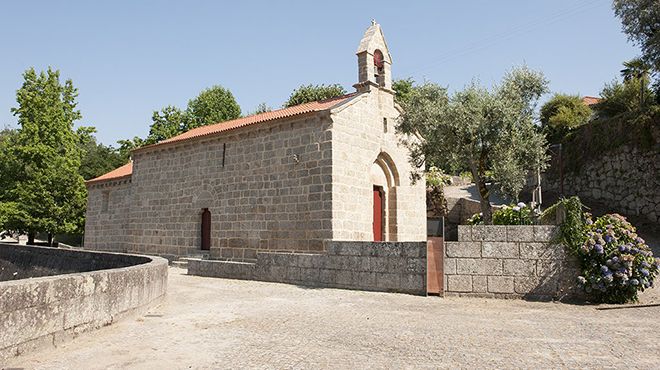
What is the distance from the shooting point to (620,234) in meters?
9.20

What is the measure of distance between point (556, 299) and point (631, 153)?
13.3 m

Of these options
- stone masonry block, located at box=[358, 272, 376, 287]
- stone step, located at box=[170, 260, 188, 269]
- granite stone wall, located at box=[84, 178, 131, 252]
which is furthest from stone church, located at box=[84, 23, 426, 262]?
stone masonry block, located at box=[358, 272, 376, 287]

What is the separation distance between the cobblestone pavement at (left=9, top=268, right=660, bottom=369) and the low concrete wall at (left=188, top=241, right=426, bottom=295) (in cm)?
111

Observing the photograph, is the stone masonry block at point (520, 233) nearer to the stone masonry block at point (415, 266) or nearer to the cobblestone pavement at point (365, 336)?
the cobblestone pavement at point (365, 336)

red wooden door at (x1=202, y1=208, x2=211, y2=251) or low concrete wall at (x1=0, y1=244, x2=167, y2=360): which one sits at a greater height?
red wooden door at (x1=202, y1=208, x2=211, y2=251)

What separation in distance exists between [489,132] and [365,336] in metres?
7.11

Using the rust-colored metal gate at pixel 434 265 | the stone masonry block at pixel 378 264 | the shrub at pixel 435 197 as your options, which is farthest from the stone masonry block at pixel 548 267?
the shrub at pixel 435 197

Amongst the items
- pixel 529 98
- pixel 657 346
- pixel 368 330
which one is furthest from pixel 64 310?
pixel 529 98

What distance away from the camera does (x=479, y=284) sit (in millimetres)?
9727

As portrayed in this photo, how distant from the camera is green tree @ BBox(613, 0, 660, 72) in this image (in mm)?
19938

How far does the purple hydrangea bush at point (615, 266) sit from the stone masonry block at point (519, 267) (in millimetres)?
904

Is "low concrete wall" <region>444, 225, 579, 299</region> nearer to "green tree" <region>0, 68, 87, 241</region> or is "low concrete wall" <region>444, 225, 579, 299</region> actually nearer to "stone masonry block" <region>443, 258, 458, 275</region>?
"stone masonry block" <region>443, 258, 458, 275</region>

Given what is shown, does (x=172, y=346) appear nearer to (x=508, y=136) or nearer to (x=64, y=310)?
(x=64, y=310)

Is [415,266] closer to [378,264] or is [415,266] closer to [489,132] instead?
[378,264]
